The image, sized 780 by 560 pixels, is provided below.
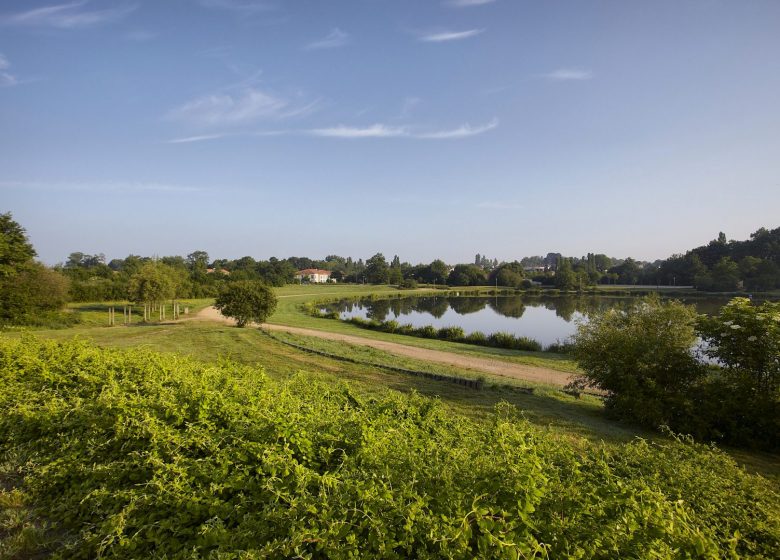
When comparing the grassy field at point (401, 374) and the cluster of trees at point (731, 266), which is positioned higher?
the cluster of trees at point (731, 266)

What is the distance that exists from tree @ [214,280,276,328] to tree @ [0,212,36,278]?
11131mm

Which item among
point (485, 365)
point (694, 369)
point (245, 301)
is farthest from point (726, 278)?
point (245, 301)

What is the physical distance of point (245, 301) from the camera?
21516 mm

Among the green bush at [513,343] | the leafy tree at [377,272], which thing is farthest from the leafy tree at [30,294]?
the leafy tree at [377,272]

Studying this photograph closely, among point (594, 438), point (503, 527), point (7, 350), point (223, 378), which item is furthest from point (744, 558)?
point (7, 350)

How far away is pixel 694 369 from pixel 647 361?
3.18ft

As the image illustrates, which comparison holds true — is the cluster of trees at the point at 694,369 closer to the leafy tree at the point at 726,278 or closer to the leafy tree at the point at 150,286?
the leafy tree at the point at 150,286

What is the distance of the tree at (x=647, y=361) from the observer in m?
8.79

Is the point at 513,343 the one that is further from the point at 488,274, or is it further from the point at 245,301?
the point at 488,274

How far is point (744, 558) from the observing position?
2281mm

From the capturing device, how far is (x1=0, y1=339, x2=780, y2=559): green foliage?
6.52 ft

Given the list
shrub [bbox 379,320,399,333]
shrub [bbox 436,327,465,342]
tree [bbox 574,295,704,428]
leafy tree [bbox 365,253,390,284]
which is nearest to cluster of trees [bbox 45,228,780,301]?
leafy tree [bbox 365,253,390,284]

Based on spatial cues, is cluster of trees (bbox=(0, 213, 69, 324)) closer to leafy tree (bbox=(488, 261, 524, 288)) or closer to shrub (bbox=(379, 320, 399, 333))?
shrub (bbox=(379, 320, 399, 333))

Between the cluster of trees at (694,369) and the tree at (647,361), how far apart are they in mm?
20
